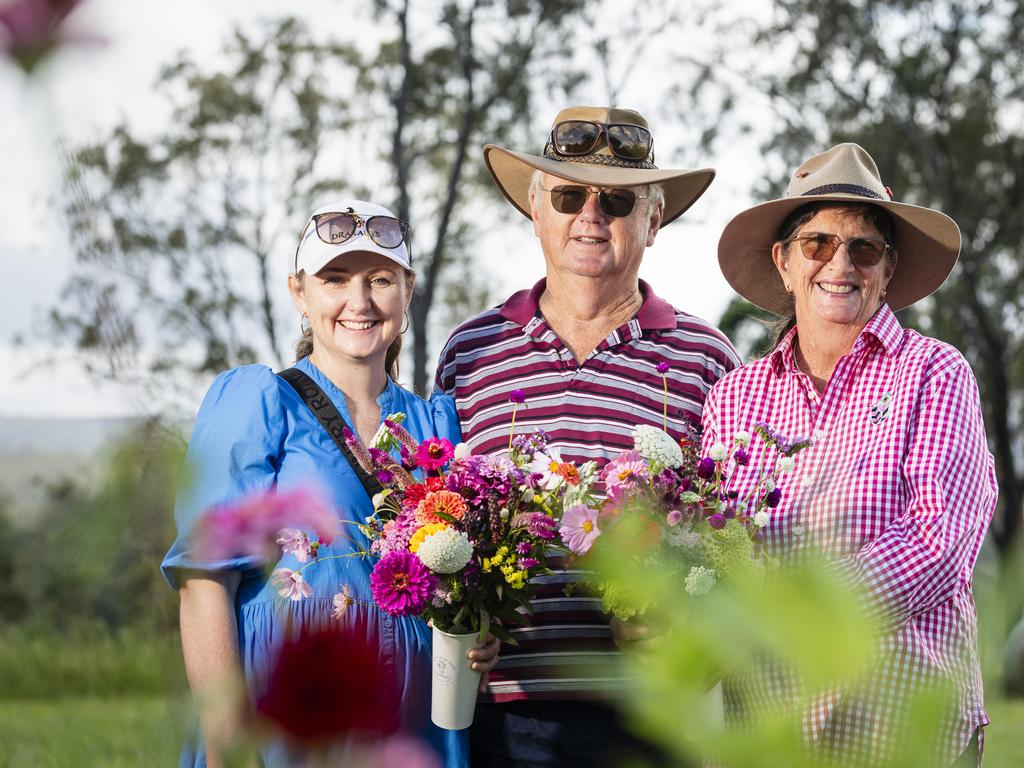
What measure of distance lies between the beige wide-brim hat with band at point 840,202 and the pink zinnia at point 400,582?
144 centimetres

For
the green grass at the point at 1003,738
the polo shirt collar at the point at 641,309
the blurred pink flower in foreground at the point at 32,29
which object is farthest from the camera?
the green grass at the point at 1003,738

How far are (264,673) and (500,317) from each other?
307cm

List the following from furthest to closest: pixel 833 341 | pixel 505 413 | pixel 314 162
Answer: pixel 314 162 < pixel 505 413 < pixel 833 341

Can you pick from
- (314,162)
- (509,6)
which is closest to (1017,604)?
(509,6)

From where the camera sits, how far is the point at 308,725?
375 millimetres

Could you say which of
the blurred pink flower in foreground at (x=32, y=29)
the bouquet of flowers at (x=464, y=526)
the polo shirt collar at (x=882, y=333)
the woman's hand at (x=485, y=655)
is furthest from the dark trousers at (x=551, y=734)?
the blurred pink flower in foreground at (x=32, y=29)

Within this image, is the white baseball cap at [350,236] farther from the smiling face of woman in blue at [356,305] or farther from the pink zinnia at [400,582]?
the pink zinnia at [400,582]

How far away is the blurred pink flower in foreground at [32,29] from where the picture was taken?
12.3 inches

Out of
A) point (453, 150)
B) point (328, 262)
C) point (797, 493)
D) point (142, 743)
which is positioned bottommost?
point (797, 493)

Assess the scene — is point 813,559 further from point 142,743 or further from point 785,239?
point 785,239

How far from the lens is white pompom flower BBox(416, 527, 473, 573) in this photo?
2293 mm

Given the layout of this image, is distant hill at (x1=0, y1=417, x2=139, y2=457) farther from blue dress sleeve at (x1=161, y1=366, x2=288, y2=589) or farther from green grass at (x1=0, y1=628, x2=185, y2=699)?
blue dress sleeve at (x1=161, y1=366, x2=288, y2=589)

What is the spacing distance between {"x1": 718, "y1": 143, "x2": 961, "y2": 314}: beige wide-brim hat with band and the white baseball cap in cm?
99

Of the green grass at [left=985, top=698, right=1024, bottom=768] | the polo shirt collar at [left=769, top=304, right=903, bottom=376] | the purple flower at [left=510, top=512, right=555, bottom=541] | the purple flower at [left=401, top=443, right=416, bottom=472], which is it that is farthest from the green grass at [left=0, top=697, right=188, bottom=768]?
the green grass at [left=985, top=698, right=1024, bottom=768]
